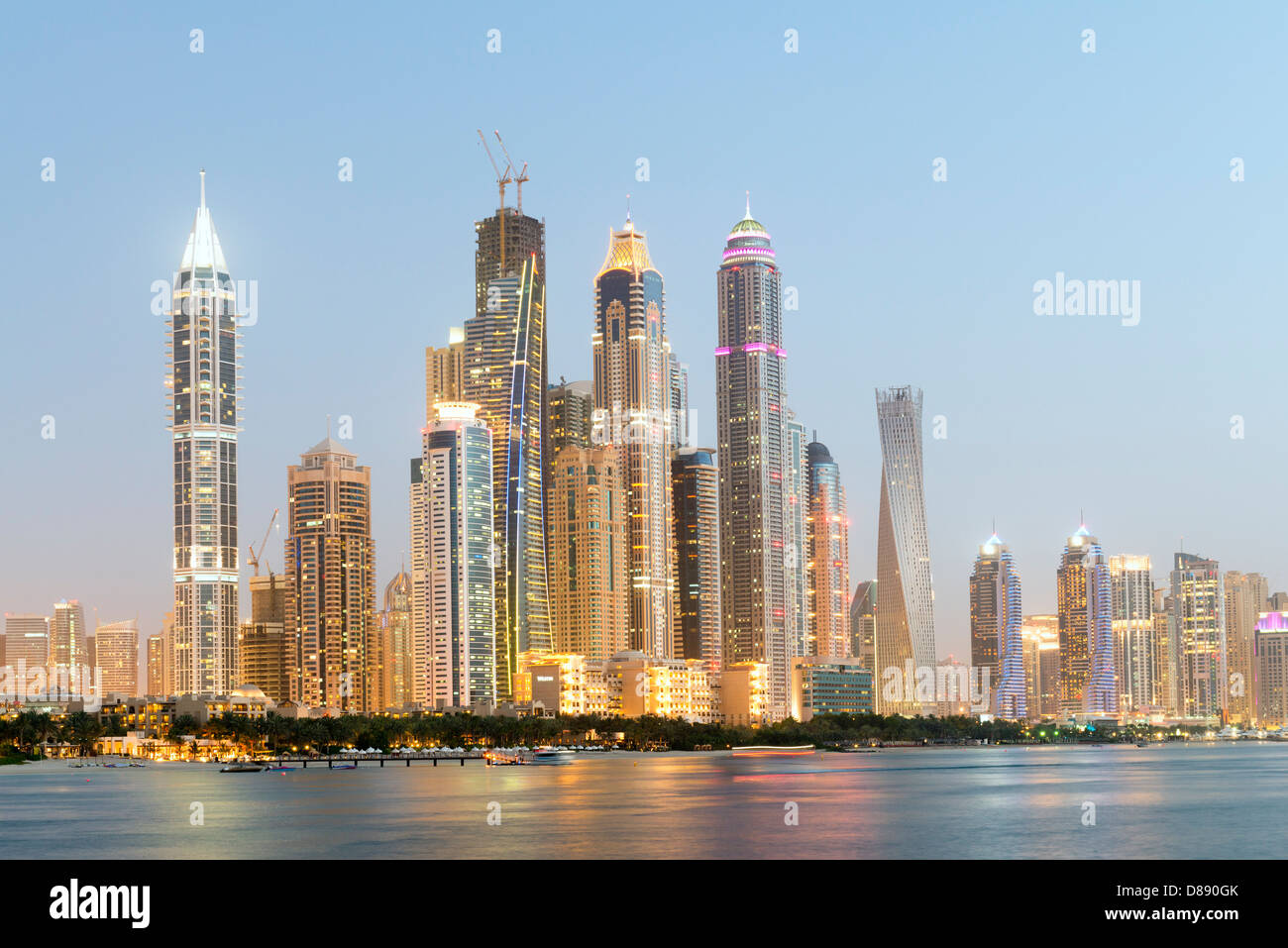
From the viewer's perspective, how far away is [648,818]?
10569 cm

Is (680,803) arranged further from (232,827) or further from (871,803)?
(232,827)

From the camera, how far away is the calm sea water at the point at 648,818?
85.2m

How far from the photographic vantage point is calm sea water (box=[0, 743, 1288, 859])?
8519 centimetres
